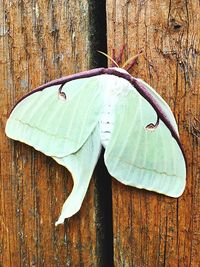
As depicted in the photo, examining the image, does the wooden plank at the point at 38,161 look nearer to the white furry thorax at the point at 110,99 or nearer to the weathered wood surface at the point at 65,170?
the weathered wood surface at the point at 65,170

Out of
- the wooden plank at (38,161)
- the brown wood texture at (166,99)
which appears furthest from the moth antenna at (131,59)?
the wooden plank at (38,161)

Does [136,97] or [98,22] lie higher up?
[98,22]

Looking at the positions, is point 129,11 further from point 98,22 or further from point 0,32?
point 0,32

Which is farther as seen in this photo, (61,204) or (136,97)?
(61,204)

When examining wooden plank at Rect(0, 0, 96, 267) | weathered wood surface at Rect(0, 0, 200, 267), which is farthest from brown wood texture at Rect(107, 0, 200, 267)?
wooden plank at Rect(0, 0, 96, 267)

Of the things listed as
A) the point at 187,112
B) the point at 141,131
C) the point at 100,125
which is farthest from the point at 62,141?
the point at 187,112

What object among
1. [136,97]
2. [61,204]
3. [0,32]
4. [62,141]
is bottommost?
[61,204]

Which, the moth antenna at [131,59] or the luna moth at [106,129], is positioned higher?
the moth antenna at [131,59]
